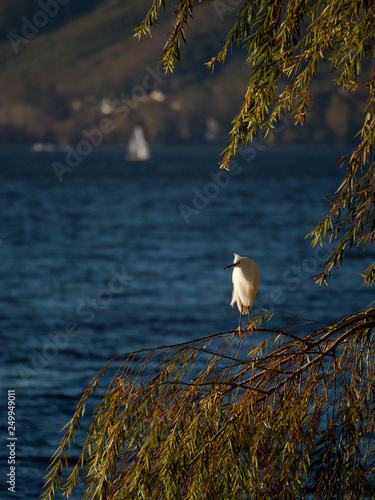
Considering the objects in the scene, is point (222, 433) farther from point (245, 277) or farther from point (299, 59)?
point (299, 59)

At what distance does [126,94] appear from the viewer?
168625 mm

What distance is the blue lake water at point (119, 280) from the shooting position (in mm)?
18359

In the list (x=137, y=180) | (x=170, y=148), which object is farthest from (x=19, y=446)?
(x=170, y=148)

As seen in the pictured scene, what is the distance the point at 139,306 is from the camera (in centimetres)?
2653

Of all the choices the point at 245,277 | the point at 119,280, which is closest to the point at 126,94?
the point at 119,280

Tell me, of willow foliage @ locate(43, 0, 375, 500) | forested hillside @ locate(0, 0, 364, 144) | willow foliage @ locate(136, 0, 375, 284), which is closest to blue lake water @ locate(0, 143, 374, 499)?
willow foliage @ locate(43, 0, 375, 500)

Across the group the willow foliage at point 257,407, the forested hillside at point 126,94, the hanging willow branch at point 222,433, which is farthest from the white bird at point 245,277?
the forested hillside at point 126,94

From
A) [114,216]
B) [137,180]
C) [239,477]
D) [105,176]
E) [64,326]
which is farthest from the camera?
[105,176]

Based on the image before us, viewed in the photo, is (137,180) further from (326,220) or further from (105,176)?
(326,220)

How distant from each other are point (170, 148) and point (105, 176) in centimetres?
9342

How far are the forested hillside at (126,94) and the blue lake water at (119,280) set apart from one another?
10133 cm

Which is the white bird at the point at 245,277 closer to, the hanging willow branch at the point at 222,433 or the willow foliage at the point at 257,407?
the willow foliage at the point at 257,407

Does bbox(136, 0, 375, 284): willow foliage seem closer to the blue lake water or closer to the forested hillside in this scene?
the blue lake water

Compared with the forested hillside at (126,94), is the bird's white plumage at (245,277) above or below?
below
